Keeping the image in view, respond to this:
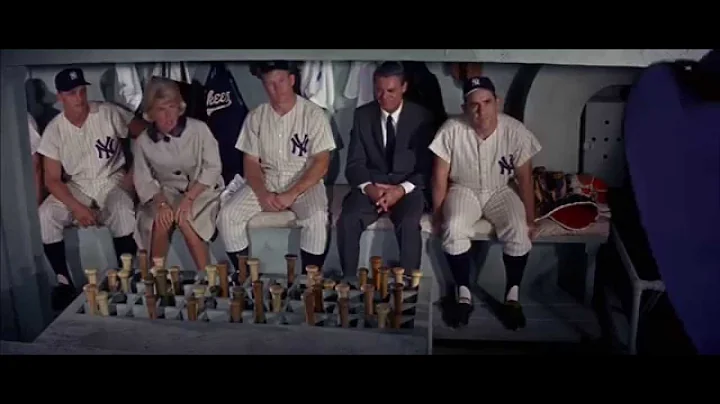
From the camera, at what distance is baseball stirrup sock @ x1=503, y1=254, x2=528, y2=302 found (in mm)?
2193

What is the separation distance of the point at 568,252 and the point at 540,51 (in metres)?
0.49

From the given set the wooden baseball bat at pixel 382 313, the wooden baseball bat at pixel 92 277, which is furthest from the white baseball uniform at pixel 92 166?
the wooden baseball bat at pixel 382 313

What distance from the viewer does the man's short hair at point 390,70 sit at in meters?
2.10

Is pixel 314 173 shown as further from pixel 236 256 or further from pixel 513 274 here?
pixel 513 274

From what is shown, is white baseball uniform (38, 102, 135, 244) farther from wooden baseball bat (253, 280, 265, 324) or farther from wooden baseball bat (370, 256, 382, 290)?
wooden baseball bat (370, 256, 382, 290)

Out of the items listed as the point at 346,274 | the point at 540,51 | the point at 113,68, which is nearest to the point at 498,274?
the point at 346,274

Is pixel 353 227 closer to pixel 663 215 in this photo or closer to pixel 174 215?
pixel 174 215

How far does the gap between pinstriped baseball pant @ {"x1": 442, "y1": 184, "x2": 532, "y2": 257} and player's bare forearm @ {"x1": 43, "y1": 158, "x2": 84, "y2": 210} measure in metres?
0.90

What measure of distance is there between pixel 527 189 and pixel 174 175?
2.74 feet

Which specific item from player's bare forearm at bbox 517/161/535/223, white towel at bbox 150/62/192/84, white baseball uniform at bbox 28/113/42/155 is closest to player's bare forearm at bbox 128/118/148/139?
white towel at bbox 150/62/192/84

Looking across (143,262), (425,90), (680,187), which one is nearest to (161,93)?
(143,262)

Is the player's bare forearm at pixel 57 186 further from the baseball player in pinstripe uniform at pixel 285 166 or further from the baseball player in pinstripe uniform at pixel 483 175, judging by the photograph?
the baseball player in pinstripe uniform at pixel 483 175

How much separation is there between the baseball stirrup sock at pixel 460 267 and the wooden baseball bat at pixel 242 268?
483 mm

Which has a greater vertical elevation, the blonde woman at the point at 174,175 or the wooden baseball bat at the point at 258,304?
the blonde woman at the point at 174,175
